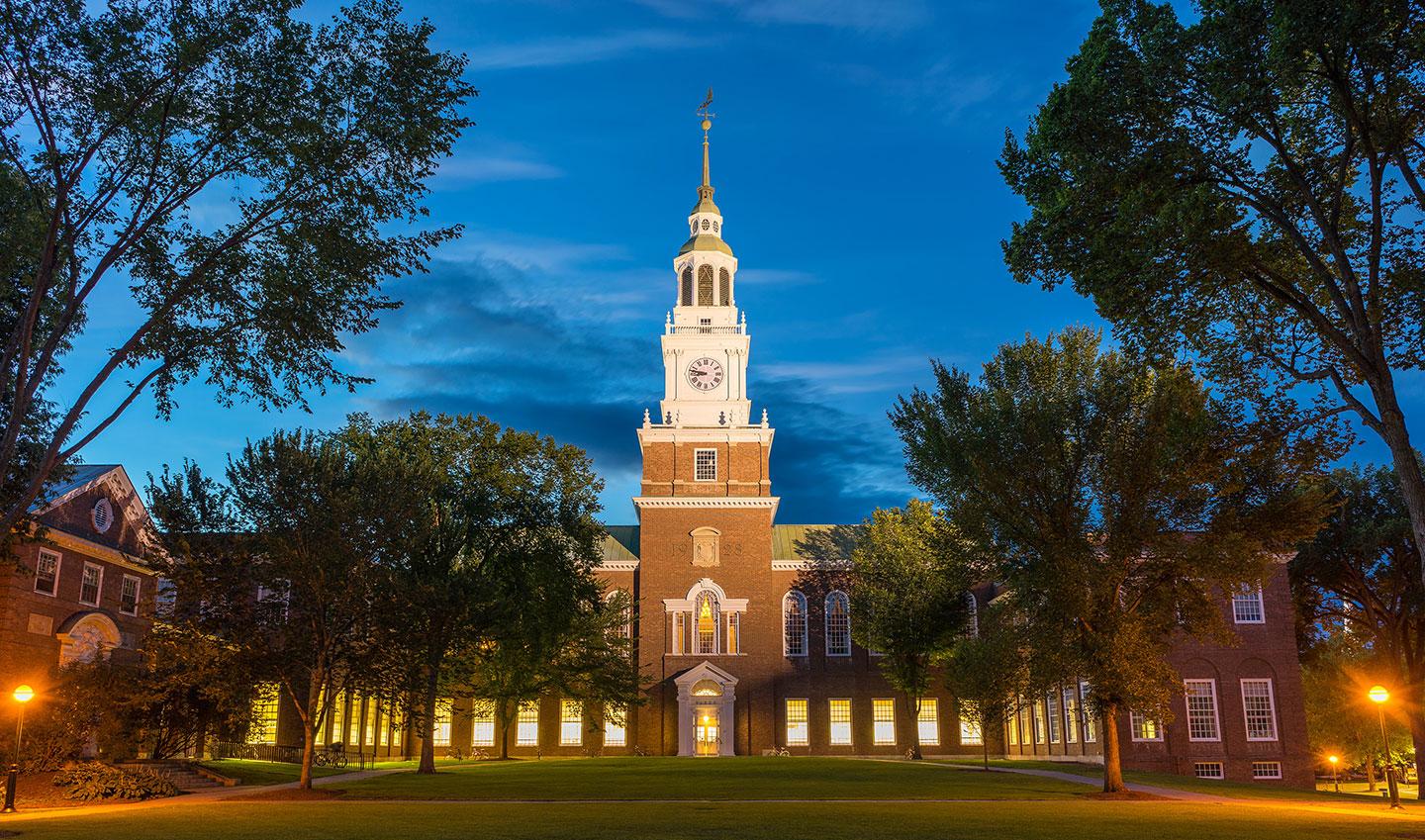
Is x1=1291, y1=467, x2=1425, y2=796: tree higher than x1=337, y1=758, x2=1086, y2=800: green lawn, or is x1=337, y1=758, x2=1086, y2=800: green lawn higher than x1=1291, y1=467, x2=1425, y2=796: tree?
x1=1291, y1=467, x2=1425, y2=796: tree

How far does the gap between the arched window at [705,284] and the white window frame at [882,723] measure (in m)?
24.2

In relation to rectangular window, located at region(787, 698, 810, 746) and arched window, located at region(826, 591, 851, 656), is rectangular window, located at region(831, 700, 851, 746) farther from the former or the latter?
arched window, located at region(826, 591, 851, 656)

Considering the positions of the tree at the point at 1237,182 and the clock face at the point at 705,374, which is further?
the clock face at the point at 705,374

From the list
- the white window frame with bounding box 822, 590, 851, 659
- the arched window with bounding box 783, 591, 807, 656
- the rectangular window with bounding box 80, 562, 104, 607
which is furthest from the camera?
the arched window with bounding box 783, 591, 807, 656

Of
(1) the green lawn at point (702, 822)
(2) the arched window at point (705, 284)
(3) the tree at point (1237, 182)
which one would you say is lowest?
(1) the green lawn at point (702, 822)

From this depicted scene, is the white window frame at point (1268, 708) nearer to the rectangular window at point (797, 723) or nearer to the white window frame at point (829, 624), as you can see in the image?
the white window frame at point (829, 624)

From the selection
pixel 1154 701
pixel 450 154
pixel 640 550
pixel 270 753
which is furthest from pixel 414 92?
pixel 640 550

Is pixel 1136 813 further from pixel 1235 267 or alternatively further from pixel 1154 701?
pixel 1235 267

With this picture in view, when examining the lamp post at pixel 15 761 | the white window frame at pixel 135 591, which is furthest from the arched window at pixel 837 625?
the lamp post at pixel 15 761

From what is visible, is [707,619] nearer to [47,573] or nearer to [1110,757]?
[1110,757]

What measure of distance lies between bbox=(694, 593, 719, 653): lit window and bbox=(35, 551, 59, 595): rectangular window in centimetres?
3197

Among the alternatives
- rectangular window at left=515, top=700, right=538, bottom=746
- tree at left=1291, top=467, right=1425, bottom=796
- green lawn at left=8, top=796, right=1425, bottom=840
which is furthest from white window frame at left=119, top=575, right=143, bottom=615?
tree at left=1291, top=467, right=1425, bottom=796

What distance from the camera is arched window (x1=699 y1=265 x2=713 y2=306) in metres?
61.8

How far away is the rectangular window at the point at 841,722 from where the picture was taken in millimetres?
57188
